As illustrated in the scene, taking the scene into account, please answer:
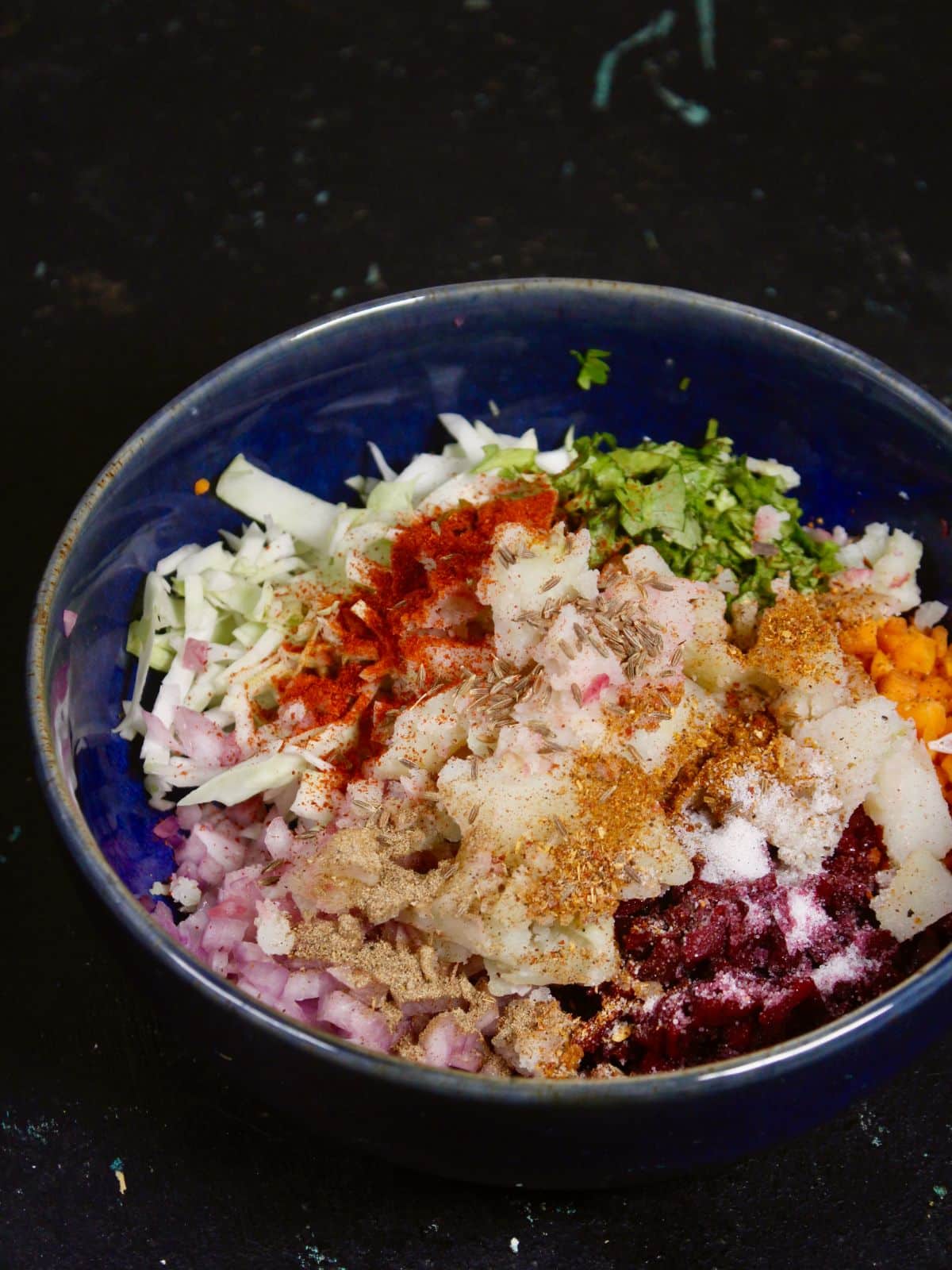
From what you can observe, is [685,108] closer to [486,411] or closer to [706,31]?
[706,31]

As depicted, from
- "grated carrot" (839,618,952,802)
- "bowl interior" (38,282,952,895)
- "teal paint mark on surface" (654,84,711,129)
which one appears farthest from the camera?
"teal paint mark on surface" (654,84,711,129)

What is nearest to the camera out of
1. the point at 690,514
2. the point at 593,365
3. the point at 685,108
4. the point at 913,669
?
the point at 913,669

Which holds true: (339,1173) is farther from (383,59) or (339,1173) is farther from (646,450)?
(383,59)

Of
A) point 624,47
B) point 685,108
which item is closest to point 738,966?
point 685,108

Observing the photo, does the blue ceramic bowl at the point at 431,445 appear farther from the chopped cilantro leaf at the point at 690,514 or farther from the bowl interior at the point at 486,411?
the chopped cilantro leaf at the point at 690,514

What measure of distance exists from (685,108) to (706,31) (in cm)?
32

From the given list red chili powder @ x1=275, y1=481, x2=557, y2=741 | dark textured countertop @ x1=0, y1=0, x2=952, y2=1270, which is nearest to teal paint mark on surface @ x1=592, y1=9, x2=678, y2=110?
dark textured countertop @ x1=0, y1=0, x2=952, y2=1270

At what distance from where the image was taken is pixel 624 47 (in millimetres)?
4699

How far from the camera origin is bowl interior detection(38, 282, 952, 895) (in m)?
2.89

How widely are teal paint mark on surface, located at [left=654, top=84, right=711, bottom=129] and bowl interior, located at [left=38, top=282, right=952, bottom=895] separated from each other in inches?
65.1

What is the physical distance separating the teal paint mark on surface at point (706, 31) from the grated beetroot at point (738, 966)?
2.99 meters

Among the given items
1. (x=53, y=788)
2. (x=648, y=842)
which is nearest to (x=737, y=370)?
(x=648, y=842)

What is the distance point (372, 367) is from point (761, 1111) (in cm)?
172

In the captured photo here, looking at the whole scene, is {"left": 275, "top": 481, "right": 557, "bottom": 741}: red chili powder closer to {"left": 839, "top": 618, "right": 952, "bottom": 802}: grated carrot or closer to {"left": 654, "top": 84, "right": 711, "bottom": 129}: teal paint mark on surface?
{"left": 839, "top": 618, "right": 952, "bottom": 802}: grated carrot
